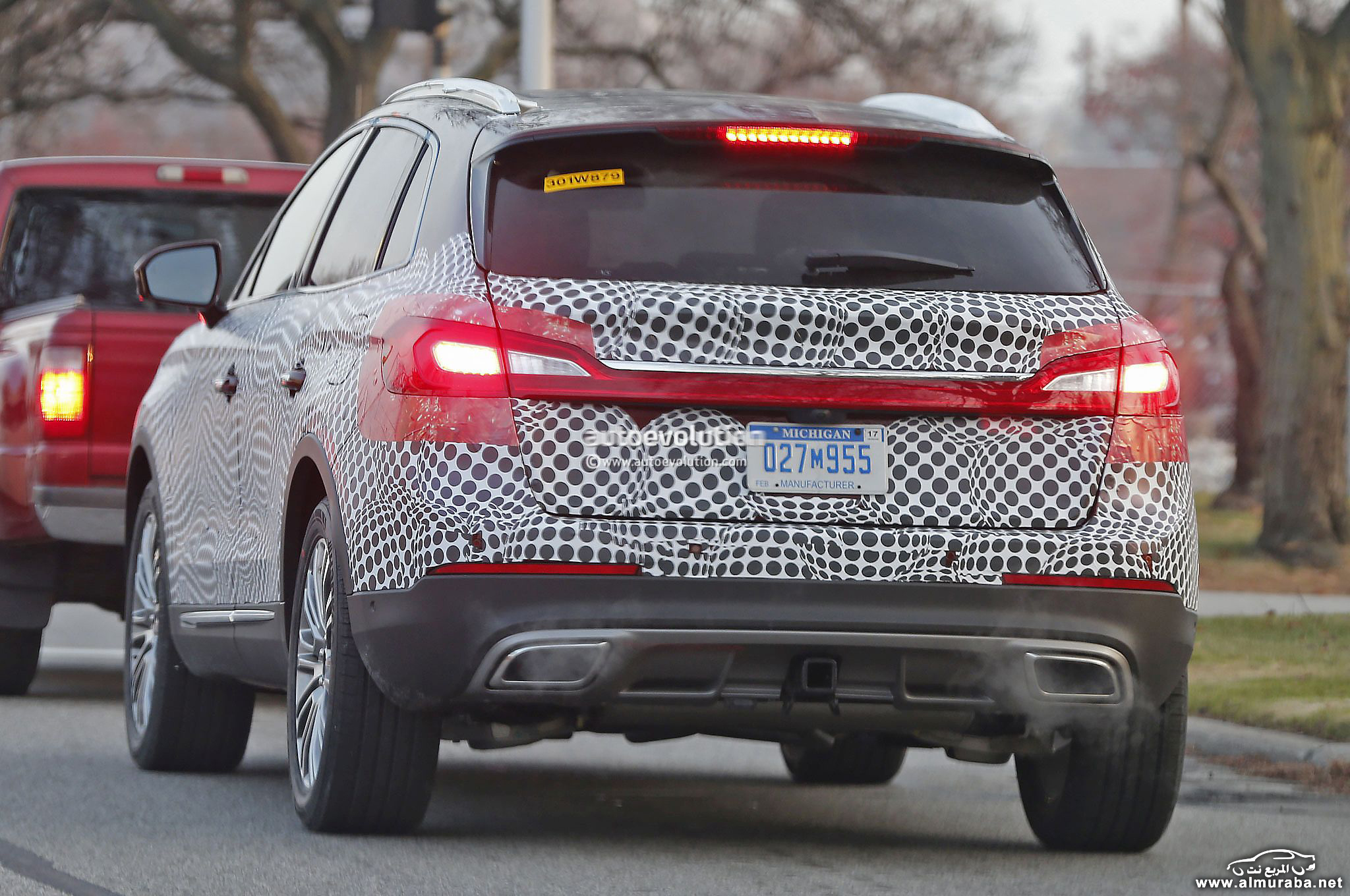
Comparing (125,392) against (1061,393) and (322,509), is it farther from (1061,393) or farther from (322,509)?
(1061,393)

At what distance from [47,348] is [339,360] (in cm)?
356

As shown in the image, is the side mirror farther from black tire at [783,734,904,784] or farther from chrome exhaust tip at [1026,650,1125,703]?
chrome exhaust tip at [1026,650,1125,703]

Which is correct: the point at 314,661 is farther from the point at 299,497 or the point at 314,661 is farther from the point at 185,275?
the point at 185,275

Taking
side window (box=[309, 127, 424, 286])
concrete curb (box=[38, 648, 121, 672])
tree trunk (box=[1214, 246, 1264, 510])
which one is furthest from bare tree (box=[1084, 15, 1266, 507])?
side window (box=[309, 127, 424, 286])

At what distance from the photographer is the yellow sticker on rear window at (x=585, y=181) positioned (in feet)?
17.9

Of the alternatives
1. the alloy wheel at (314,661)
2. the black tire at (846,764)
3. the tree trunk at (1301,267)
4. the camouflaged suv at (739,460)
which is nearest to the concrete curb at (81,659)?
the black tire at (846,764)

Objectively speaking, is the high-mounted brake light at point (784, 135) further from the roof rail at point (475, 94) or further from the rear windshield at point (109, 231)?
the rear windshield at point (109, 231)

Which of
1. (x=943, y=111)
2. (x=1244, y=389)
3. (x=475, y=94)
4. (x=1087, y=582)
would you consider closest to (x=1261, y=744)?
(x=943, y=111)

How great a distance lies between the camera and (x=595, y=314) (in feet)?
17.1

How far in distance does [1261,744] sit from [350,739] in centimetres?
402

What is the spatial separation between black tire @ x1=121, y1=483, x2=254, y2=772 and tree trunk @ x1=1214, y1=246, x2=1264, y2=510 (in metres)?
18.7

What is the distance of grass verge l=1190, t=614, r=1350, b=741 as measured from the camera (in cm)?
891

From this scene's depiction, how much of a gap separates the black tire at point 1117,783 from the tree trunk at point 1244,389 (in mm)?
19312

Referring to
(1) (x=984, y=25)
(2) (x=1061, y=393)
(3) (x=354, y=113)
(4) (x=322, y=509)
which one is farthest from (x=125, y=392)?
(1) (x=984, y=25)
